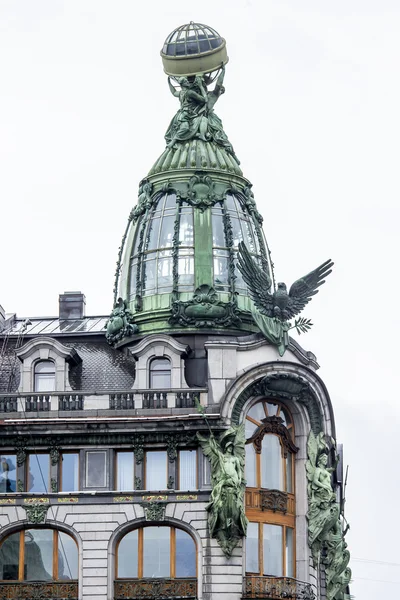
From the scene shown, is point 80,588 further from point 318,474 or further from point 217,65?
point 217,65

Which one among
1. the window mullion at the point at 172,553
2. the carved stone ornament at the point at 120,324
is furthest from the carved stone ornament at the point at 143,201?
the window mullion at the point at 172,553

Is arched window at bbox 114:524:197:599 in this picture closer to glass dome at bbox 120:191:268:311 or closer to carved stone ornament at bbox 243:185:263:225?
glass dome at bbox 120:191:268:311

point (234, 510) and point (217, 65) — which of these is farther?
point (217, 65)

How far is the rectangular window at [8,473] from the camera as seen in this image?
82125 mm

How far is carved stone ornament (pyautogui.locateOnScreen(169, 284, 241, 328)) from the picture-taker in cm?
8562

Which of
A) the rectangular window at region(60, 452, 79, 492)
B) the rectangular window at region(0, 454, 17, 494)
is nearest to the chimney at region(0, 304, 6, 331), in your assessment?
the rectangular window at region(0, 454, 17, 494)

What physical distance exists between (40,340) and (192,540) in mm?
11283

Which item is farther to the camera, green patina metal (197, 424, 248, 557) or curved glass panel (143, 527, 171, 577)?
curved glass panel (143, 527, 171, 577)

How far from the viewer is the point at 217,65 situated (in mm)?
90938

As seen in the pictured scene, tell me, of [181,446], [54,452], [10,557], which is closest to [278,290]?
[181,446]

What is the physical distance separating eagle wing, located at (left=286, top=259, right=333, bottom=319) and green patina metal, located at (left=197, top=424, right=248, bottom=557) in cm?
673

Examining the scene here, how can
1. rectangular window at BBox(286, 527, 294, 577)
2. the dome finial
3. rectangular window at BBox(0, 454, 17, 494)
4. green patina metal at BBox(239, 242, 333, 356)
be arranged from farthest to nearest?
the dome finial
green patina metal at BBox(239, 242, 333, 356)
rectangular window at BBox(286, 527, 294, 577)
rectangular window at BBox(0, 454, 17, 494)

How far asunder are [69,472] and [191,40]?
22072 millimetres

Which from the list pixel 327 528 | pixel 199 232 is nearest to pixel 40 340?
pixel 199 232
